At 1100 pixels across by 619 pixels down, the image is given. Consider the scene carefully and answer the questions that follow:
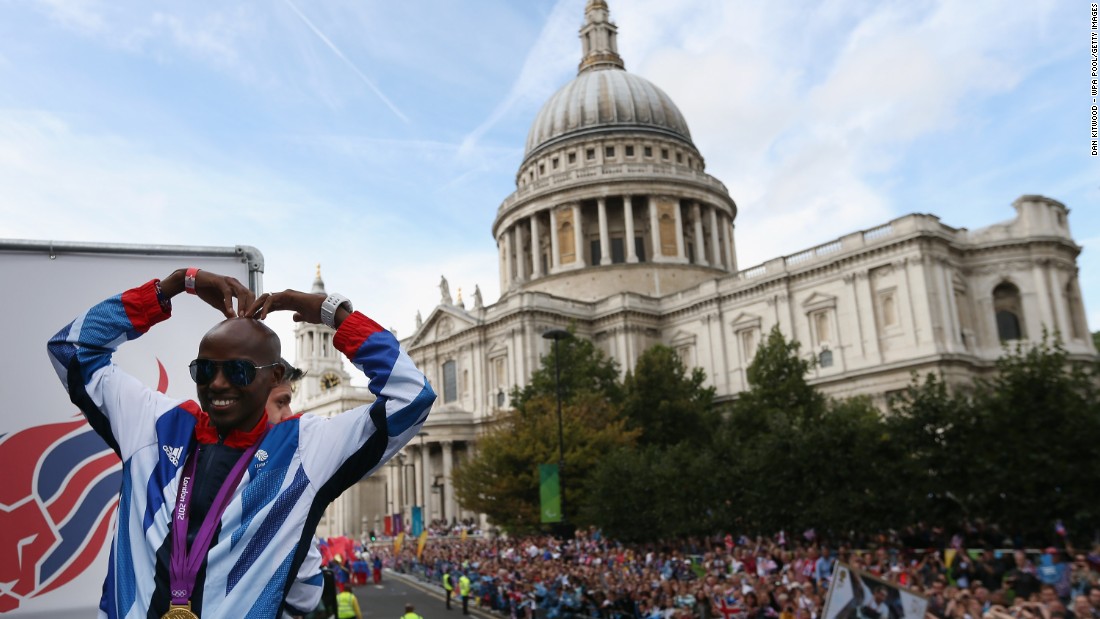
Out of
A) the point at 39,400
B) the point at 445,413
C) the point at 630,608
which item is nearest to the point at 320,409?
the point at 445,413

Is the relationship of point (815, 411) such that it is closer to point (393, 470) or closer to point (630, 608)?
point (630, 608)

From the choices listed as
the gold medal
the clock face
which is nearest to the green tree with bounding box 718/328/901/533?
the gold medal

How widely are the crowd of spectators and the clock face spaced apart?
7065 centimetres

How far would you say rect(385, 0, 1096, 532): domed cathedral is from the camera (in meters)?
50.1

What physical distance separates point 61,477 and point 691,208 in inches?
2849

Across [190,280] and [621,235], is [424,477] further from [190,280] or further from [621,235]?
[190,280]

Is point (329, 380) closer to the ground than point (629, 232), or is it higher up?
closer to the ground

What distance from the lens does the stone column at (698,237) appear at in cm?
7350

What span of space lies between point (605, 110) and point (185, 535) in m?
79.0

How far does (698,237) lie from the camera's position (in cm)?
7412

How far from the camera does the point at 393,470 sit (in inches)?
2586

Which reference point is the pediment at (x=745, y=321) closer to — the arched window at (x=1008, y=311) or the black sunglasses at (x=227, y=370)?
the arched window at (x=1008, y=311)

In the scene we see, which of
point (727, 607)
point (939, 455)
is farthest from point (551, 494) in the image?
point (727, 607)

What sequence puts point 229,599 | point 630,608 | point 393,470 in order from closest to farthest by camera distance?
1. point 229,599
2. point 630,608
3. point 393,470
